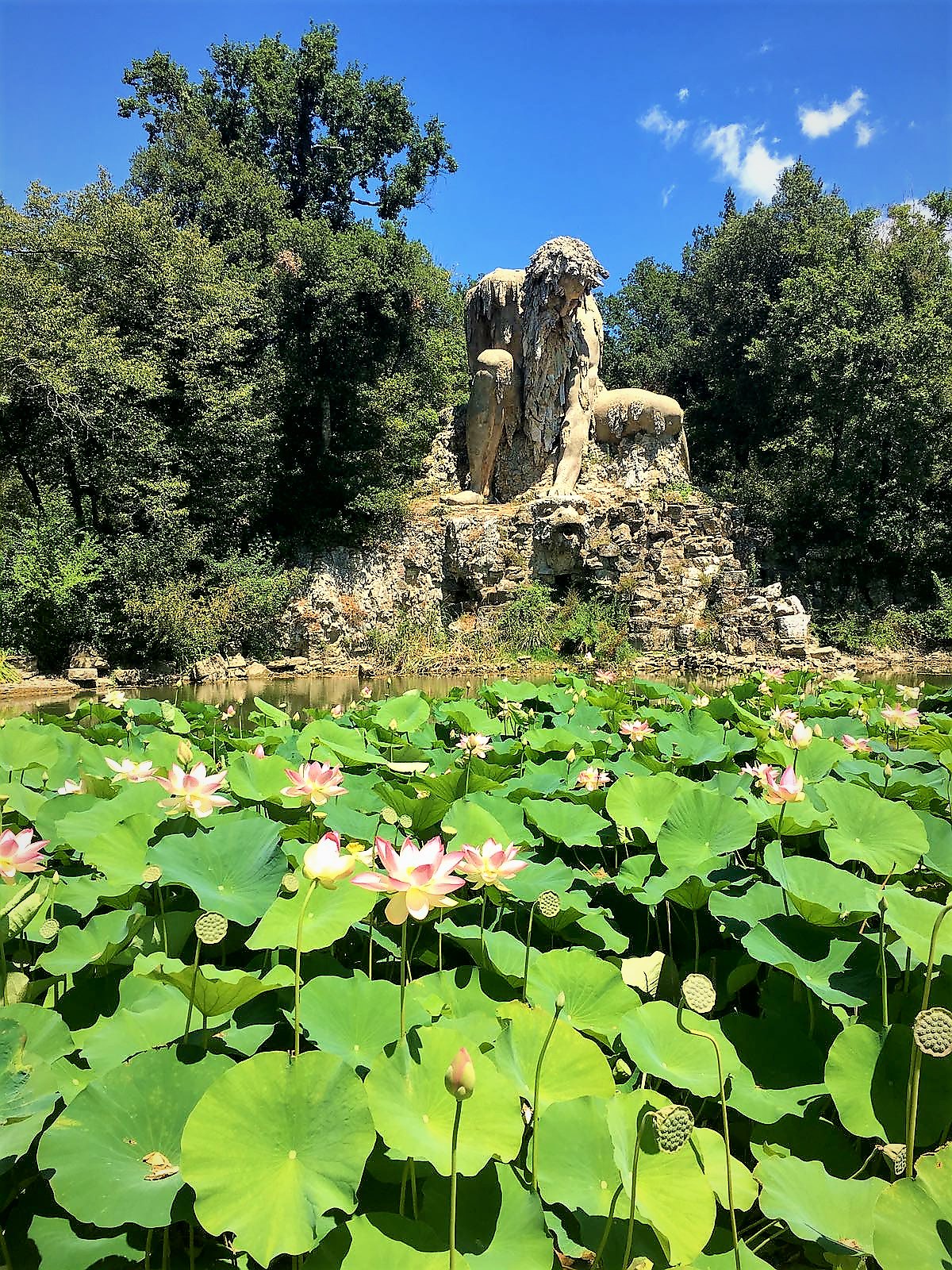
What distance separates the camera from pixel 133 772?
1.36 metres

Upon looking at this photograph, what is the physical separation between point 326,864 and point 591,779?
33.7 inches

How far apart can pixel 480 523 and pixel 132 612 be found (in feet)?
18.8

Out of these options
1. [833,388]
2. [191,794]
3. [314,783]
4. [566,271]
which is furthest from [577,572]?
[191,794]

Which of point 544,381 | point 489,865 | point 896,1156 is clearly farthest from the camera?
point 544,381

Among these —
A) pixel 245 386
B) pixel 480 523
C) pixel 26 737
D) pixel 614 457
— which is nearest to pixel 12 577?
pixel 245 386

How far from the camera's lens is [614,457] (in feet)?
42.3

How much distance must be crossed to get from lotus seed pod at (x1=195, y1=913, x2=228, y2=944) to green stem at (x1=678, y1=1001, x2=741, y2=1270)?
16.8 inches

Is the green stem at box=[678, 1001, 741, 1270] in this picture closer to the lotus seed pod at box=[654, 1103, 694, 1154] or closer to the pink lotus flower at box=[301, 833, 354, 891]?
the lotus seed pod at box=[654, 1103, 694, 1154]

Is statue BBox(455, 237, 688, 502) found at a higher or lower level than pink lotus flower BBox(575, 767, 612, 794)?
higher

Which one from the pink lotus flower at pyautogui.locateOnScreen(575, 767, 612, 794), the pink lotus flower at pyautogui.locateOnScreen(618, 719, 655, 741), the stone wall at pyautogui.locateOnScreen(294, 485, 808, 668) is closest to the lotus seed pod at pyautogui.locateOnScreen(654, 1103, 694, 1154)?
the pink lotus flower at pyautogui.locateOnScreen(575, 767, 612, 794)

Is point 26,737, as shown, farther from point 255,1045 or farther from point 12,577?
point 12,577

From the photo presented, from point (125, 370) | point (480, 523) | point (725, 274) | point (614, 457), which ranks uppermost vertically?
point (725, 274)

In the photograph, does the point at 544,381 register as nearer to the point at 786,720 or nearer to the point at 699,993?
the point at 786,720

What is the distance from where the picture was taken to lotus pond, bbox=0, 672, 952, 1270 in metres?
0.56
